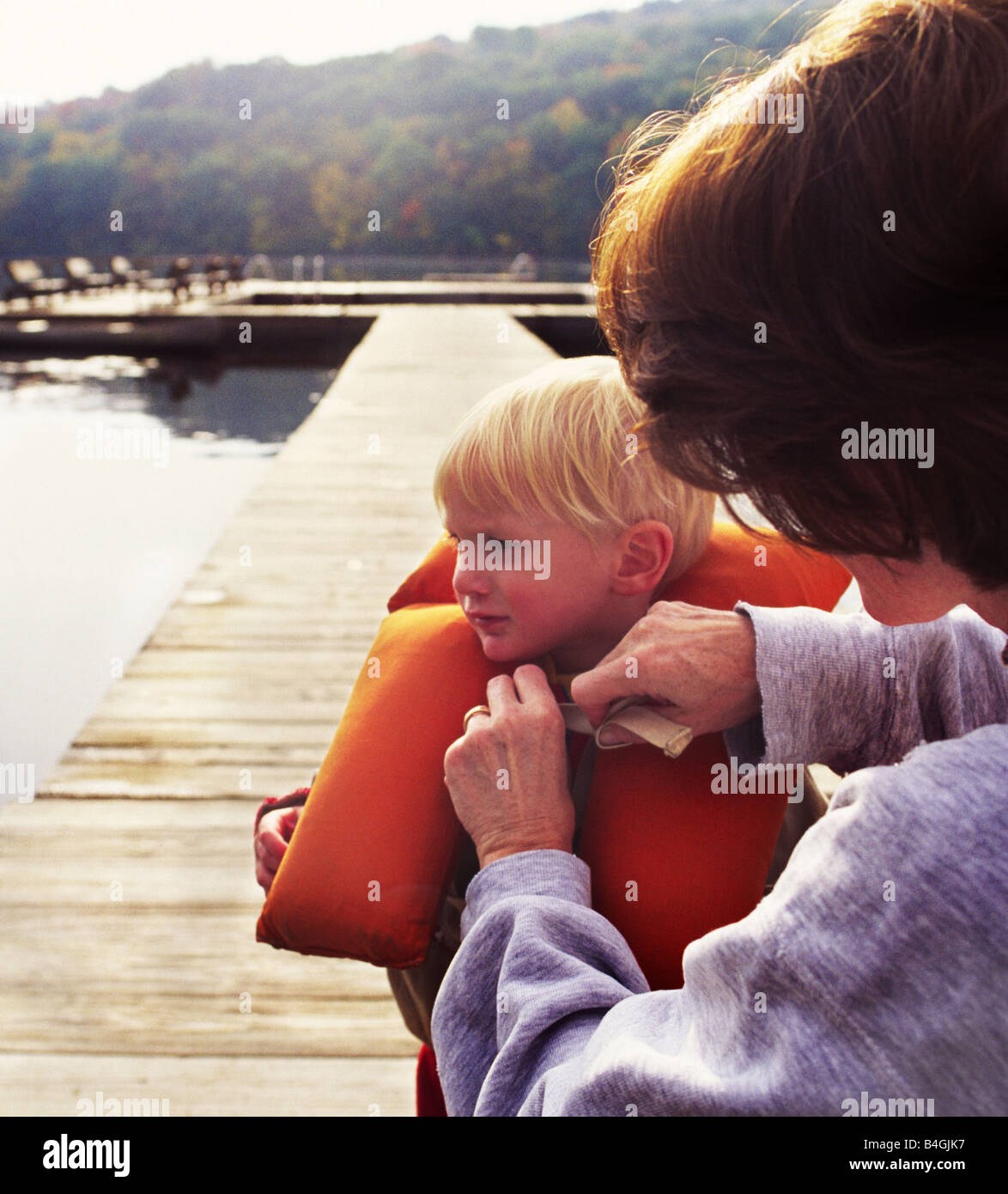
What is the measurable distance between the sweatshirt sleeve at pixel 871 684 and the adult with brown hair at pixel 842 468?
0.67 feet

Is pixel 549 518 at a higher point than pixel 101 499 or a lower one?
higher

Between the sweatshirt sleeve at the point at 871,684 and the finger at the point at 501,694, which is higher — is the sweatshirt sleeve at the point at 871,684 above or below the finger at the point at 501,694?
above

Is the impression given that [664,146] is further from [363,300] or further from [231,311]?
[363,300]

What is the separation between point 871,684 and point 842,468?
0.42 m

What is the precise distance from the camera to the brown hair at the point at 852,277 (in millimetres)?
542

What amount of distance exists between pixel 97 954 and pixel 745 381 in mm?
1742

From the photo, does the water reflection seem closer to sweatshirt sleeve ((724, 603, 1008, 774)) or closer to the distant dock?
the distant dock
